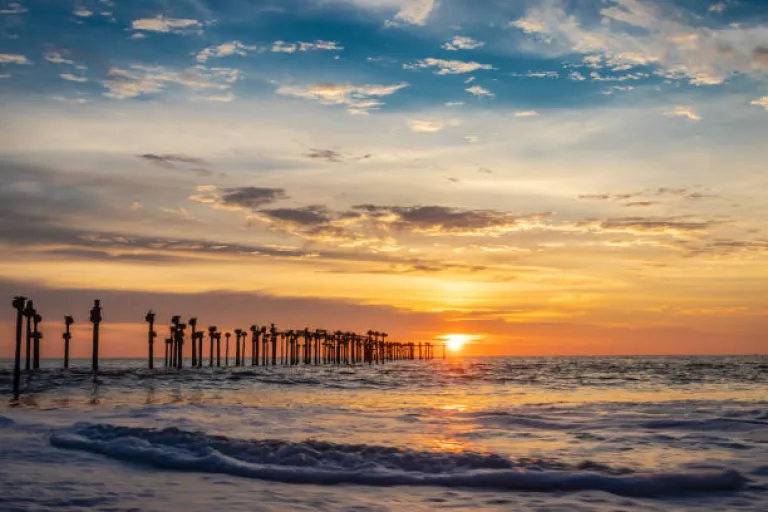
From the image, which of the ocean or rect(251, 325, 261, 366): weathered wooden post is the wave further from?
rect(251, 325, 261, 366): weathered wooden post

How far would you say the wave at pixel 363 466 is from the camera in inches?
370

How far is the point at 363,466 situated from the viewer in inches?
411

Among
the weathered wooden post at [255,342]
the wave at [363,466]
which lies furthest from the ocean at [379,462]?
the weathered wooden post at [255,342]

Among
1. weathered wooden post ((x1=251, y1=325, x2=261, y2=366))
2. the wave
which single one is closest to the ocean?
the wave

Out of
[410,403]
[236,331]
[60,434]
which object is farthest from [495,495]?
[236,331]

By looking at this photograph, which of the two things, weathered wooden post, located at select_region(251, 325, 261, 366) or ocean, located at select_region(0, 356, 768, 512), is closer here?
ocean, located at select_region(0, 356, 768, 512)

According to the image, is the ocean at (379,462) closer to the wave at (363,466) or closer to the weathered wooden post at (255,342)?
the wave at (363,466)

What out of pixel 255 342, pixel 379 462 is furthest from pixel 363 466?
pixel 255 342

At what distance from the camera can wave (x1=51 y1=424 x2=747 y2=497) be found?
30.9 feet

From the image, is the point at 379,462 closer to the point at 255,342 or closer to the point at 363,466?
the point at 363,466

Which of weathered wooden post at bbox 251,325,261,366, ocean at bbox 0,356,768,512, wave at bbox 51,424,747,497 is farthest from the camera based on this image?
weathered wooden post at bbox 251,325,261,366

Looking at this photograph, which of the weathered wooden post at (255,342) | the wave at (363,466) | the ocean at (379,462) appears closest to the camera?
the ocean at (379,462)

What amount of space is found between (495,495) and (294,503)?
8.27 feet

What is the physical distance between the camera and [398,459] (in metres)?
10.9
